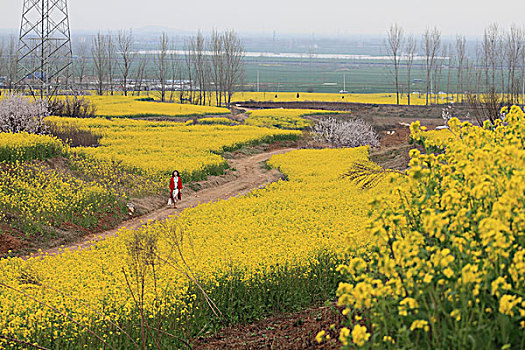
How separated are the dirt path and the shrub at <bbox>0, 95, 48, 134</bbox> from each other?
8.92m

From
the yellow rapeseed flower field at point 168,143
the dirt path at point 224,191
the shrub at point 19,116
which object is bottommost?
the dirt path at point 224,191

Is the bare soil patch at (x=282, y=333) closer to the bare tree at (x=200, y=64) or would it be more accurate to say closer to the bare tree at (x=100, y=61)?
the bare tree at (x=200, y=64)

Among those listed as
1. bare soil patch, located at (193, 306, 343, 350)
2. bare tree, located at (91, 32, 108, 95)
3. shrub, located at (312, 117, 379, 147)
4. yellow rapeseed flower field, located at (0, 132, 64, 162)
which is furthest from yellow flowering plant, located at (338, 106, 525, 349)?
bare tree, located at (91, 32, 108, 95)

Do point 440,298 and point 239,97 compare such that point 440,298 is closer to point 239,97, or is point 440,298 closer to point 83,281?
point 83,281

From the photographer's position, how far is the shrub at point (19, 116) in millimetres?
29109

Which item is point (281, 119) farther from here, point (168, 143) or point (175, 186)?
point (175, 186)

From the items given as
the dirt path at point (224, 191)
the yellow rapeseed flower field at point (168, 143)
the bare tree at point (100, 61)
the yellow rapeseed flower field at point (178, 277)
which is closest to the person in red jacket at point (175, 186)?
the dirt path at point (224, 191)

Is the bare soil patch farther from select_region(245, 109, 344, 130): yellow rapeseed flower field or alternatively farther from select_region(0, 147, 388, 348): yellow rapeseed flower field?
select_region(245, 109, 344, 130): yellow rapeseed flower field

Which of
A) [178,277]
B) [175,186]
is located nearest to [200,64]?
[175,186]

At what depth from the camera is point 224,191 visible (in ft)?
89.9

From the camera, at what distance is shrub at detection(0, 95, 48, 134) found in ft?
95.5

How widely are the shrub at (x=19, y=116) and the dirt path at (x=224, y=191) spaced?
8.92 m

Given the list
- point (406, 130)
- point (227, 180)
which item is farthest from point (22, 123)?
point (406, 130)

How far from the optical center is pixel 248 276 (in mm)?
10711
